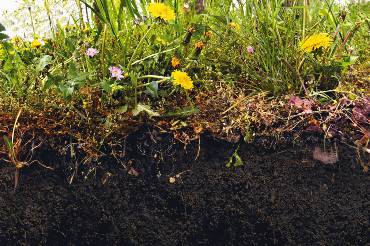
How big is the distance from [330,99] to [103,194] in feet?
2.94

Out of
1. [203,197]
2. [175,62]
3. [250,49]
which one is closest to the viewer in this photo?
[203,197]

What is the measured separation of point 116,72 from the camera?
167 cm

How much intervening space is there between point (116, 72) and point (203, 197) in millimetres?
543

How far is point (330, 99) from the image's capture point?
1718mm

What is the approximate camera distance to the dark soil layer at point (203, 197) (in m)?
1.59

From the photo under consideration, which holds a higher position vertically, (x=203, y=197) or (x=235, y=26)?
(x=235, y=26)

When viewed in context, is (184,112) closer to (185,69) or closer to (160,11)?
(185,69)

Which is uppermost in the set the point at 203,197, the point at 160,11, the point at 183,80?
the point at 160,11

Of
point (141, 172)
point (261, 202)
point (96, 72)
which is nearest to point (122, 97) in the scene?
point (96, 72)

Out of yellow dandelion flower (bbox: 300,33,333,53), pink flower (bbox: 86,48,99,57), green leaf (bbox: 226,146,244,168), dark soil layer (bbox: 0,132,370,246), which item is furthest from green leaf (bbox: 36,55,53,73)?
yellow dandelion flower (bbox: 300,33,333,53)

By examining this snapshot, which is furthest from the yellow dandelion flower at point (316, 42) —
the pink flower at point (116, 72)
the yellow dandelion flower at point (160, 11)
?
the pink flower at point (116, 72)

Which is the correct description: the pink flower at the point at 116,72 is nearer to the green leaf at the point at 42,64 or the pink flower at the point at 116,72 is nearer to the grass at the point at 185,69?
the grass at the point at 185,69

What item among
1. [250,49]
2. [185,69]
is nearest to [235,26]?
[250,49]

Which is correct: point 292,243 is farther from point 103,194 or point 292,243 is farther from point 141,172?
point 103,194
